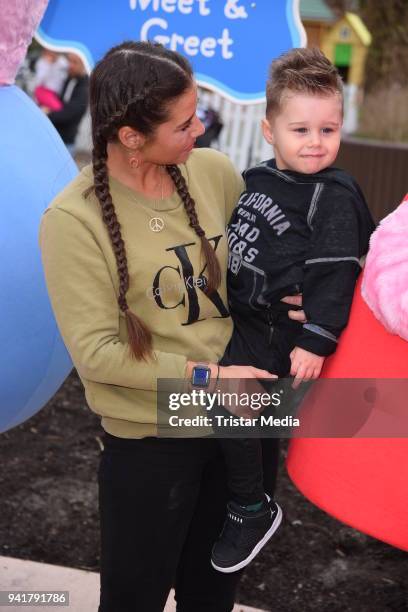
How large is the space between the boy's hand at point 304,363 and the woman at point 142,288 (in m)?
0.07

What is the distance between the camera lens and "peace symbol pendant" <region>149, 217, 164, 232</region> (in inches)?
74.9

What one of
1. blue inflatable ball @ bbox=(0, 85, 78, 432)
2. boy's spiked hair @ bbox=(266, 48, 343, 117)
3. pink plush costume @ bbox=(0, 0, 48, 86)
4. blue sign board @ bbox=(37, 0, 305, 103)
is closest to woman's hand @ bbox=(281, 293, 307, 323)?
boy's spiked hair @ bbox=(266, 48, 343, 117)

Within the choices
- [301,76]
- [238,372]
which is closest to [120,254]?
[238,372]

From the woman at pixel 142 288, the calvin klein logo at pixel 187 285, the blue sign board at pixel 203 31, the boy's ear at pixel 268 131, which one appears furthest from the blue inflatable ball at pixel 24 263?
the blue sign board at pixel 203 31

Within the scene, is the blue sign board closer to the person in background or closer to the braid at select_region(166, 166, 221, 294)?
the braid at select_region(166, 166, 221, 294)

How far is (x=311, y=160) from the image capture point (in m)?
1.97

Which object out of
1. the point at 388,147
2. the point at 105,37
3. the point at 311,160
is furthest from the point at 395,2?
the point at 311,160

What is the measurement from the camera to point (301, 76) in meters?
1.96

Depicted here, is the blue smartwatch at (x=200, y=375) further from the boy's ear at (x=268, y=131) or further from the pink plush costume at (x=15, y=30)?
the pink plush costume at (x=15, y=30)

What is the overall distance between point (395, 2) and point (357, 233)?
1652 cm

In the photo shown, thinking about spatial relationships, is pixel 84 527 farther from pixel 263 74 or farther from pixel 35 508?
pixel 263 74

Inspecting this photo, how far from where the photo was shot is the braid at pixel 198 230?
1938 mm

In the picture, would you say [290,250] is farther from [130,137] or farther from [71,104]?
[71,104]

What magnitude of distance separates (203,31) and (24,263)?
1592 millimetres
